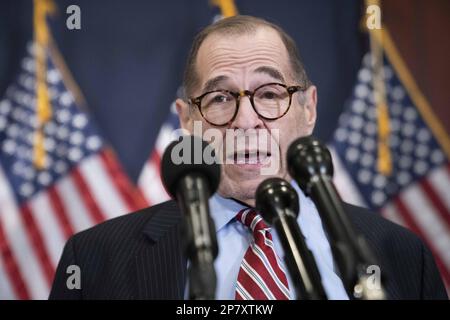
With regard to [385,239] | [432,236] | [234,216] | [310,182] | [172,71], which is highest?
[172,71]

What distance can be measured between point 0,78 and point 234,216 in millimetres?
1651

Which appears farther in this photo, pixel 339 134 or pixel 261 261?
pixel 339 134

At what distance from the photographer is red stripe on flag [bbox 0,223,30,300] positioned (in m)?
2.52

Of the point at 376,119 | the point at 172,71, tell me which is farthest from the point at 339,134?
the point at 172,71

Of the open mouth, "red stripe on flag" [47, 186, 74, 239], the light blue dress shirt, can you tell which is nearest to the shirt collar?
the light blue dress shirt

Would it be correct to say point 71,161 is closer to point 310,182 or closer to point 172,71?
point 172,71

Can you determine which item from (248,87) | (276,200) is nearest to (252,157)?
(248,87)

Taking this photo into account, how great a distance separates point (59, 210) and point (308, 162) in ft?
6.20

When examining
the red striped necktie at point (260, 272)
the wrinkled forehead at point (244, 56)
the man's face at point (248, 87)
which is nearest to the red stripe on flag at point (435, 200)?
the man's face at point (248, 87)

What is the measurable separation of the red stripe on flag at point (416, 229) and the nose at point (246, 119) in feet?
4.62

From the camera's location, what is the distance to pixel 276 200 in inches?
35.2

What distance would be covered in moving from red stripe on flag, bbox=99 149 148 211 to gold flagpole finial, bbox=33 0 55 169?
0.25 metres
